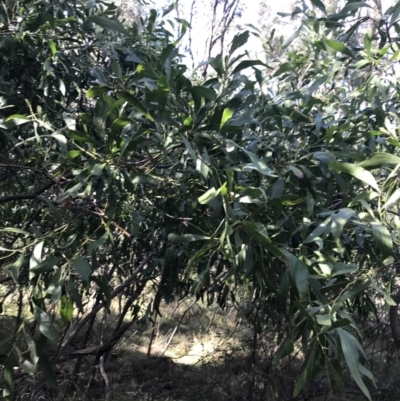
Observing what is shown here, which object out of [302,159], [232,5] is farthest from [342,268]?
[232,5]

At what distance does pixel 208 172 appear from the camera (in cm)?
114

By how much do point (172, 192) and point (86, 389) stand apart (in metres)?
2.18

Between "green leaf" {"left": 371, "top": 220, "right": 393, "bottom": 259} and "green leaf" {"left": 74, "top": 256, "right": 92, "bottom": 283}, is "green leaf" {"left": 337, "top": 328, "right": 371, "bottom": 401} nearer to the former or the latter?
"green leaf" {"left": 371, "top": 220, "right": 393, "bottom": 259}

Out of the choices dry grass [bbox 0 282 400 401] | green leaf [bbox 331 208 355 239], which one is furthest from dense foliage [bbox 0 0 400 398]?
dry grass [bbox 0 282 400 401]

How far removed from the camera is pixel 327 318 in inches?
35.8

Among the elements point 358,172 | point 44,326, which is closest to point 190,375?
point 44,326

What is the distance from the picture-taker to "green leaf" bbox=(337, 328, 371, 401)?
2.67 feet

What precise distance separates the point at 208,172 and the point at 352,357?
20.2 inches

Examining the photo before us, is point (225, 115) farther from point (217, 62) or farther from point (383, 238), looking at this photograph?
point (383, 238)

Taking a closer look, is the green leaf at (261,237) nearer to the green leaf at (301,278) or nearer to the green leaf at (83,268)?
the green leaf at (301,278)

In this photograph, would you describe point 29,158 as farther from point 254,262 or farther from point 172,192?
point 254,262

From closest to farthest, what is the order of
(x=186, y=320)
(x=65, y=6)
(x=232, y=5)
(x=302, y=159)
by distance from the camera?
(x=302, y=159) < (x=65, y=6) < (x=232, y=5) < (x=186, y=320)

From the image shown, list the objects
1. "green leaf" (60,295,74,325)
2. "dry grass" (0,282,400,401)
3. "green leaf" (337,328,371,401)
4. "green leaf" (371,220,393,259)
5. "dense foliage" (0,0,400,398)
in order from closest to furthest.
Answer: "green leaf" (337,328,371,401) < "green leaf" (371,220,393,259) < "dense foliage" (0,0,400,398) < "green leaf" (60,295,74,325) < "dry grass" (0,282,400,401)

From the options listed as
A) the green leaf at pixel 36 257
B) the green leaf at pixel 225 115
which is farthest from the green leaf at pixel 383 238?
the green leaf at pixel 36 257
